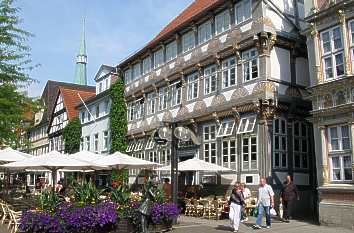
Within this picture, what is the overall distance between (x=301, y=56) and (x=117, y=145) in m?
16.7

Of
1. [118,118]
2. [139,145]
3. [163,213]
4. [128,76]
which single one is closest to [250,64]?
[163,213]

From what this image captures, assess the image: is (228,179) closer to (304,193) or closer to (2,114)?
(304,193)

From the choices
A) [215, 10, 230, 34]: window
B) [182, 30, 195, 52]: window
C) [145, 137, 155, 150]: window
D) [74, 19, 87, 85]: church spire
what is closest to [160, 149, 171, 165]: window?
[145, 137, 155, 150]: window

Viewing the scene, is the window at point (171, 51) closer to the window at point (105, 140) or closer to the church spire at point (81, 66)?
the window at point (105, 140)

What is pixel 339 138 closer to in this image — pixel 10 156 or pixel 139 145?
pixel 10 156

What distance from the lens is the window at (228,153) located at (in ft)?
70.8

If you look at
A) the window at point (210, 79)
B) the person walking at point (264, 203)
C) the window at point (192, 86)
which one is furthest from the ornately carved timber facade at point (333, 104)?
the window at point (192, 86)

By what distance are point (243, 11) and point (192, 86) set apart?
5.41 metres

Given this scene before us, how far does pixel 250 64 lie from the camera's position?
21.0 m

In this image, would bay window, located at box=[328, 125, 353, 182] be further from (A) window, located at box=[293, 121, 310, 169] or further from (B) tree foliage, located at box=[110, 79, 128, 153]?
(B) tree foliage, located at box=[110, 79, 128, 153]

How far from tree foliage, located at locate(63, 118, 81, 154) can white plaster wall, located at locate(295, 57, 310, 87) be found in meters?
28.2

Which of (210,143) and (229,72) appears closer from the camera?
(229,72)

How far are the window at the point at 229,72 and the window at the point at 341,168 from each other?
24.3ft

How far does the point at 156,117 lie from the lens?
96.2ft
